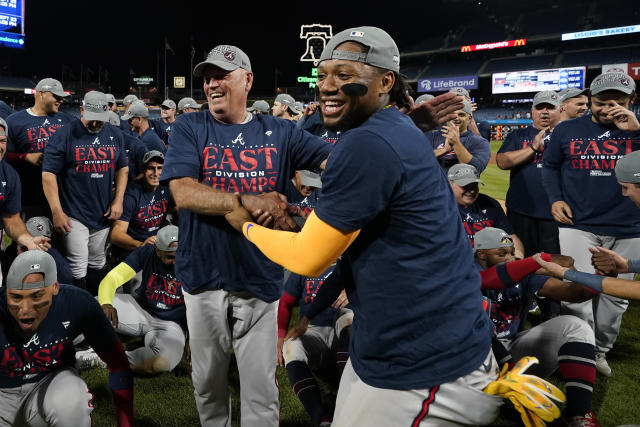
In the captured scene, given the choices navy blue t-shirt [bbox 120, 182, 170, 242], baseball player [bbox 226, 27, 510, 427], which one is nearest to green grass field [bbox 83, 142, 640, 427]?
navy blue t-shirt [bbox 120, 182, 170, 242]

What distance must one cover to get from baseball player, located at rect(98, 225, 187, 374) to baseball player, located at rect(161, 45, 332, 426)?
1.74 metres

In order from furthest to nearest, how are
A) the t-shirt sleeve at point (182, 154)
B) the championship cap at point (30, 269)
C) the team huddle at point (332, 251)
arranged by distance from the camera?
the championship cap at point (30, 269), the t-shirt sleeve at point (182, 154), the team huddle at point (332, 251)

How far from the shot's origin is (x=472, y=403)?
5.35 feet

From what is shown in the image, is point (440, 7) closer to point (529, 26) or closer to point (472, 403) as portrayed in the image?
point (529, 26)

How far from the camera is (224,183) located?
2.63 metres

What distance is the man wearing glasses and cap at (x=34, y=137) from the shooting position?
19.1 feet

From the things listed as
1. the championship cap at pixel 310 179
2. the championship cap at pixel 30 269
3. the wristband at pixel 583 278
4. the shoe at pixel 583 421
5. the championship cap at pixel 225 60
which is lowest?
the shoe at pixel 583 421

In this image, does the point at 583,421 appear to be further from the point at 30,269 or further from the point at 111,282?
the point at 111,282

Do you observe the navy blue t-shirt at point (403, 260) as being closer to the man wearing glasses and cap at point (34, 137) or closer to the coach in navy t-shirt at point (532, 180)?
the coach in navy t-shirt at point (532, 180)

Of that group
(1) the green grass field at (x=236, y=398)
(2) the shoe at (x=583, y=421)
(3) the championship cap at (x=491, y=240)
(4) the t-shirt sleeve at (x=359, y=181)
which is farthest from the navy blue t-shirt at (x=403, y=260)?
(3) the championship cap at (x=491, y=240)

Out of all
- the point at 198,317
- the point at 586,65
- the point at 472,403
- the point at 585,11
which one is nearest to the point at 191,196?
the point at 198,317

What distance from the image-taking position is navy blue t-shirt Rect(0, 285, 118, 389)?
304 centimetres

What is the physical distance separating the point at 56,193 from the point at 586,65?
42343 millimetres

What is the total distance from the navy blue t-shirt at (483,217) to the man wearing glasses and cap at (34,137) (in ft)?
14.9
